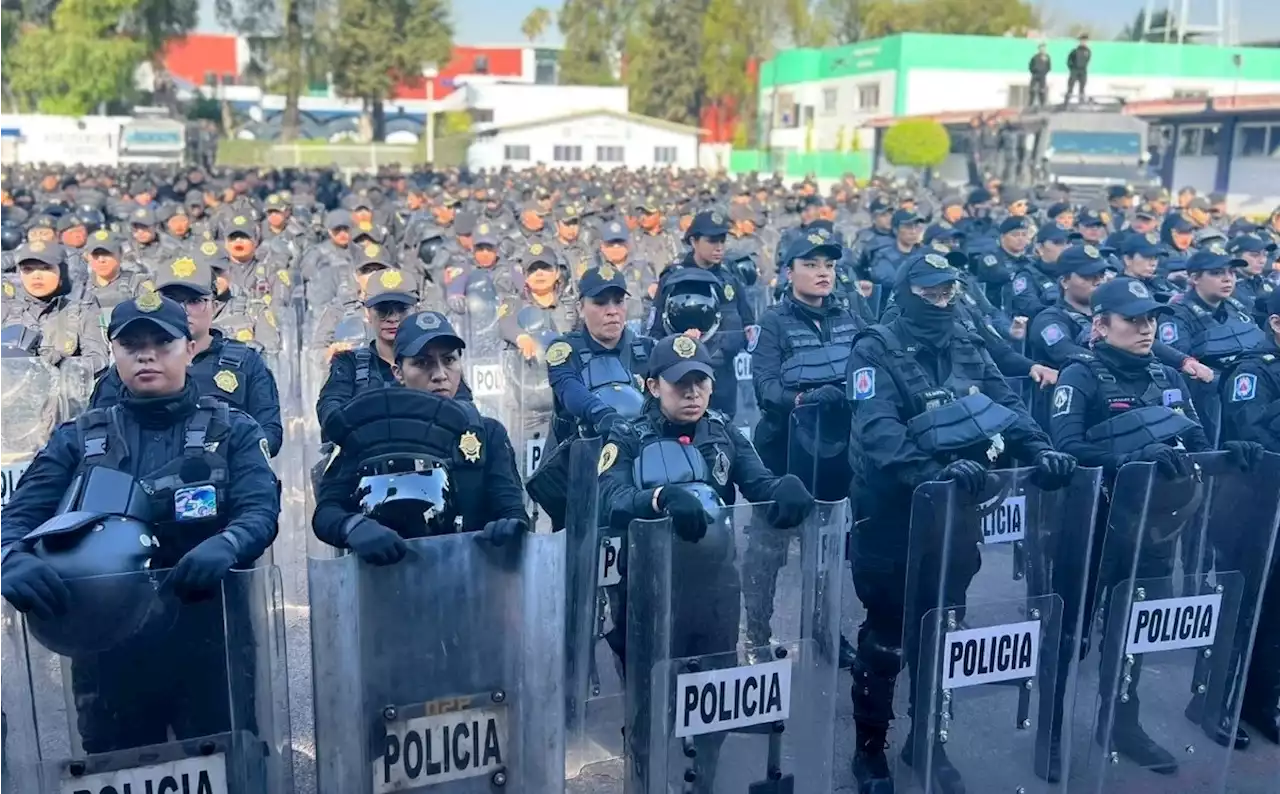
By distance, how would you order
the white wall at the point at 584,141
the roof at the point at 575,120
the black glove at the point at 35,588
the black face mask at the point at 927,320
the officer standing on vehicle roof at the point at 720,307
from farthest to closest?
A: the white wall at the point at 584,141, the roof at the point at 575,120, the officer standing on vehicle roof at the point at 720,307, the black face mask at the point at 927,320, the black glove at the point at 35,588

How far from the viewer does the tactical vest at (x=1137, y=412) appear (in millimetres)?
4441

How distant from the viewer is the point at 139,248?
11688mm

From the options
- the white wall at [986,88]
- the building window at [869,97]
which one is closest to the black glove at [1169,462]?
the white wall at [986,88]

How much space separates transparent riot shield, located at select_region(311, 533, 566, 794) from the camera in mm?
2986

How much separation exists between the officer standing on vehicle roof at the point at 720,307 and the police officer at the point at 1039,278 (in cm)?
243

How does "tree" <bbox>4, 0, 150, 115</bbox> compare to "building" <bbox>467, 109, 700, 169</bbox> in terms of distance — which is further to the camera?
"building" <bbox>467, 109, 700, 169</bbox>

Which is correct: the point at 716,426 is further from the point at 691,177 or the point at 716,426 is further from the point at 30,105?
the point at 30,105

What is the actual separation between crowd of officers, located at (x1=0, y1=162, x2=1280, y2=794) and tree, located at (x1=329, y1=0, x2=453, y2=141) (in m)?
51.0

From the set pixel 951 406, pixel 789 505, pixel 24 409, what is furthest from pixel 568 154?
pixel 789 505

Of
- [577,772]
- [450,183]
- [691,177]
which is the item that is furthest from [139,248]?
[691,177]

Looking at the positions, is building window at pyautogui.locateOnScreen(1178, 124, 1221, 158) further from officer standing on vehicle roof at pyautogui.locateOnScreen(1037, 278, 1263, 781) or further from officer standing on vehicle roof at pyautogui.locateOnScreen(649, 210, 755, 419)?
officer standing on vehicle roof at pyautogui.locateOnScreen(1037, 278, 1263, 781)

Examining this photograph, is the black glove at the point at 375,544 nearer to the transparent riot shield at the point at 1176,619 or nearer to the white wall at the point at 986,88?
the transparent riot shield at the point at 1176,619

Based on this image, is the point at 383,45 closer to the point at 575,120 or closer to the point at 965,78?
the point at 575,120

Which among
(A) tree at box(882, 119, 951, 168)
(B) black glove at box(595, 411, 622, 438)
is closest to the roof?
(A) tree at box(882, 119, 951, 168)
